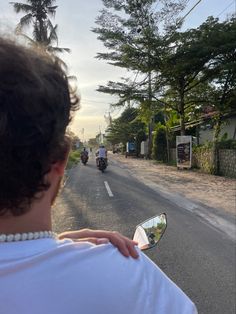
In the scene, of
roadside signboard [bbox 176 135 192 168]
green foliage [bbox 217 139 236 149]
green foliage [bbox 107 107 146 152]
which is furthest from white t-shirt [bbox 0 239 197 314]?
green foliage [bbox 107 107 146 152]

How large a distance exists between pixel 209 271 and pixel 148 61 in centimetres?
2386

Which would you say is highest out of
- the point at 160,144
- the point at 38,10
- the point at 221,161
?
the point at 38,10

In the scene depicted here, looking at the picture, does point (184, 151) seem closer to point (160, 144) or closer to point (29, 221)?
point (160, 144)

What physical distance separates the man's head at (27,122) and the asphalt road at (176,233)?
4.22 meters

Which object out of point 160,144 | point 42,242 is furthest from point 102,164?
point 42,242

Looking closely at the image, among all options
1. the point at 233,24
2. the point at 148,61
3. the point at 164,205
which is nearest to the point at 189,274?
the point at 164,205

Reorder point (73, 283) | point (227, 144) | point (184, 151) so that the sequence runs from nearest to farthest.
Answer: point (73, 283) < point (227, 144) < point (184, 151)

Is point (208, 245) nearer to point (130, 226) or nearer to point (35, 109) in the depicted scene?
point (130, 226)

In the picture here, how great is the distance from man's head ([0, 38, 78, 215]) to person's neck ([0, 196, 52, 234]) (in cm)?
1

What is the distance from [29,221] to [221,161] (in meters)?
24.6

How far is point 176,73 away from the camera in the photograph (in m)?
28.0

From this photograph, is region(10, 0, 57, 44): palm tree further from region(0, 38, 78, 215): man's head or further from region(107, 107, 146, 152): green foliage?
region(0, 38, 78, 215): man's head

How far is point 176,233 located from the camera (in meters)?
8.97

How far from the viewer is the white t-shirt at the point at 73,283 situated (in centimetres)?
97
